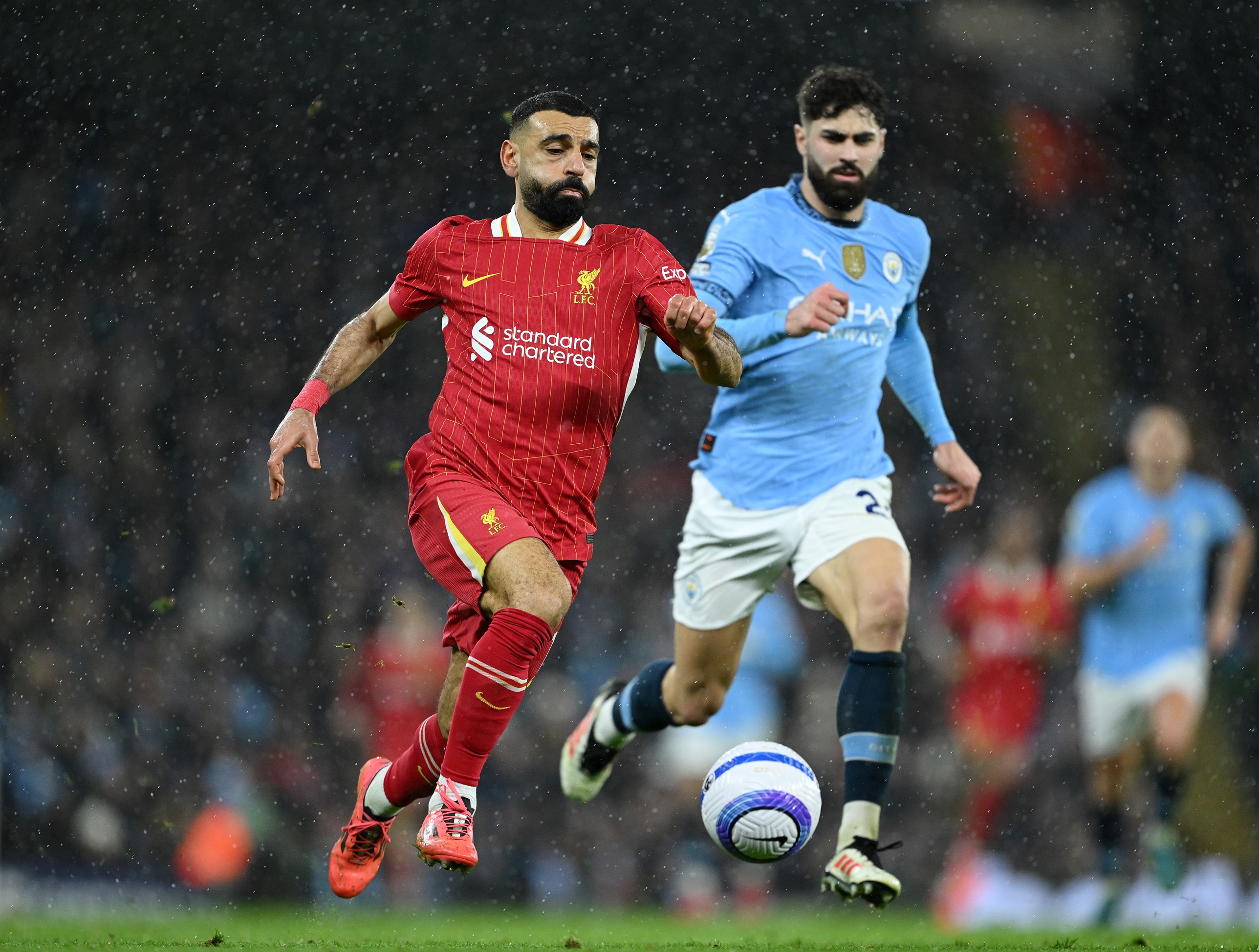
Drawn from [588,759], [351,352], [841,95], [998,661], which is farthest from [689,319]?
[998,661]

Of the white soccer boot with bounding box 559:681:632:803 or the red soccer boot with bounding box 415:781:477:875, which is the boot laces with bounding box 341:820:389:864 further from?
the white soccer boot with bounding box 559:681:632:803

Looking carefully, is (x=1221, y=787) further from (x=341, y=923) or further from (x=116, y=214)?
(x=116, y=214)

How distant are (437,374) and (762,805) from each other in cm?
678

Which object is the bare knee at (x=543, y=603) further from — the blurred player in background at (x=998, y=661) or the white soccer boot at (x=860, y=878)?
the blurred player in background at (x=998, y=661)


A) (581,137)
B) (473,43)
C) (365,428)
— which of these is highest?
(473,43)

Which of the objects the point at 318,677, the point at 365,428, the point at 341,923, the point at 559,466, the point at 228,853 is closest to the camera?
the point at 559,466

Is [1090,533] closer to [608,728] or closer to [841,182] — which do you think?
[608,728]

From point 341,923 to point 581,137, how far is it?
400 cm

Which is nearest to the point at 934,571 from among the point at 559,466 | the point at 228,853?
the point at 228,853

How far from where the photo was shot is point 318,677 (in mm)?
9562

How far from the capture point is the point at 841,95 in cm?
511

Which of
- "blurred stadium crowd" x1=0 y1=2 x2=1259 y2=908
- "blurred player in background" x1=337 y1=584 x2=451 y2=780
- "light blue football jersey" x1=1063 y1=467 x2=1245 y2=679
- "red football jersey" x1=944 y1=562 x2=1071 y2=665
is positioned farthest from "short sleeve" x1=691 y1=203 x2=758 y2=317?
"blurred stadium crowd" x1=0 y1=2 x2=1259 y2=908

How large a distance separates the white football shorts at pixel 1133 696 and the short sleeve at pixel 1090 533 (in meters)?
0.63

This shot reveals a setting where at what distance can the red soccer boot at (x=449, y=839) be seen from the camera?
12.2 feet
